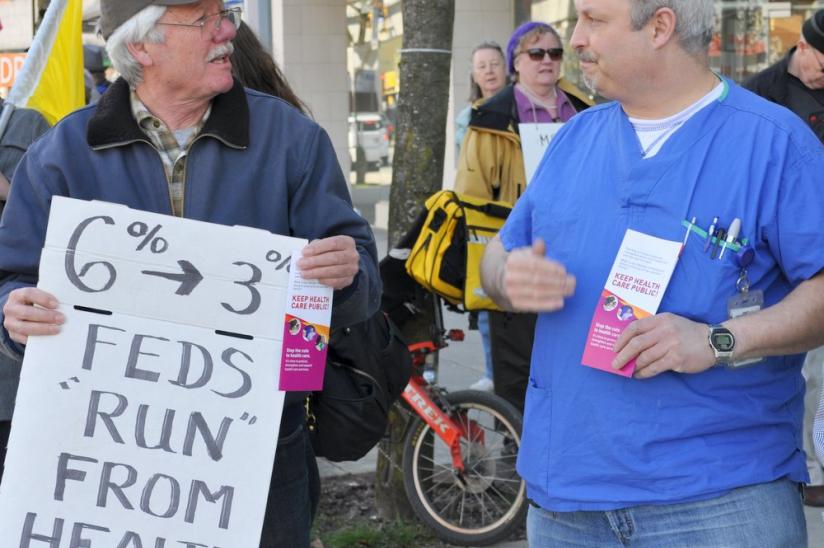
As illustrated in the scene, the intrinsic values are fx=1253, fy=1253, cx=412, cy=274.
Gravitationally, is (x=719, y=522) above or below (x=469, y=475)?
above

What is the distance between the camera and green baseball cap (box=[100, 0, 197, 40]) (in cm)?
283

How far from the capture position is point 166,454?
271 cm

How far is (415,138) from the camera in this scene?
17.4ft

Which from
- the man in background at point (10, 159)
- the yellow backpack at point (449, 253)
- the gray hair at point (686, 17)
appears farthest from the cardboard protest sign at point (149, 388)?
the yellow backpack at point (449, 253)

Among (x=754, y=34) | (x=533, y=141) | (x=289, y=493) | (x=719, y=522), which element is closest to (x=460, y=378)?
(x=533, y=141)

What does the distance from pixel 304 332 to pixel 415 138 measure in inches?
104

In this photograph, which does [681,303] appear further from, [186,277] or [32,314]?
[32,314]

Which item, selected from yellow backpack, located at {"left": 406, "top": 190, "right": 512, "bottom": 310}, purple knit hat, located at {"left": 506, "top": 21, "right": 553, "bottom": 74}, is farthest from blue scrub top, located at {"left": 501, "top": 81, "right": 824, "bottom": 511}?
purple knit hat, located at {"left": 506, "top": 21, "right": 553, "bottom": 74}

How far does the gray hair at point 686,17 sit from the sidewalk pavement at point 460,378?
2.91 m

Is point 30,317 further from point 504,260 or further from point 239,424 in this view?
point 504,260

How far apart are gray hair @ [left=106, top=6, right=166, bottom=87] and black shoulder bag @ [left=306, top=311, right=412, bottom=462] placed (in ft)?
2.60

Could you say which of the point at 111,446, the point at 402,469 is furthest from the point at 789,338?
the point at 402,469

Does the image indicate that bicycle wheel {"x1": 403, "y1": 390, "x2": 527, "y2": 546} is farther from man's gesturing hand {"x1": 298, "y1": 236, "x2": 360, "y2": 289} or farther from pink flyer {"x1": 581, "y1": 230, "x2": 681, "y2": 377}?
pink flyer {"x1": 581, "y1": 230, "x2": 681, "y2": 377}

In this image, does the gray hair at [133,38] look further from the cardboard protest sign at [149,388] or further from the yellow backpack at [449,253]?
the yellow backpack at [449,253]
